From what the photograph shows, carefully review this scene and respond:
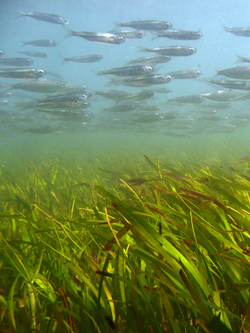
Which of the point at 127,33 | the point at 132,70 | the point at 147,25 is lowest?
the point at 132,70

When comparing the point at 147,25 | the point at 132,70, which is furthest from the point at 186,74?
the point at 132,70

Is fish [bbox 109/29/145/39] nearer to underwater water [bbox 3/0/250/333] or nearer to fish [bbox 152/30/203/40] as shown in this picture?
underwater water [bbox 3/0/250/333]

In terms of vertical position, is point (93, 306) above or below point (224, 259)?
below

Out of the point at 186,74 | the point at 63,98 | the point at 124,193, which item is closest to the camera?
the point at 124,193

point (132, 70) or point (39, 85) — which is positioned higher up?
point (132, 70)

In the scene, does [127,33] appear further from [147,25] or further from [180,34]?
[180,34]

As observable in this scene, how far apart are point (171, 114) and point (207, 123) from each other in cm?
2245

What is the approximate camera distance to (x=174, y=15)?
24.3 metres

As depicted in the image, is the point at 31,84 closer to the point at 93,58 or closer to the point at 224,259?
the point at 93,58

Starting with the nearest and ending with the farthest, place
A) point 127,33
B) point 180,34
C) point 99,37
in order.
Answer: point 180,34 < point 99,37 < point 127,33

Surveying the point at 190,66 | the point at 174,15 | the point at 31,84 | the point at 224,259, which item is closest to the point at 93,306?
the point at 224,259

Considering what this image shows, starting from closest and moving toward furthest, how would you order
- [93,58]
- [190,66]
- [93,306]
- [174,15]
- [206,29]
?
[93,306]
[93,58]
[174,15]
[206,29]
[190,66]

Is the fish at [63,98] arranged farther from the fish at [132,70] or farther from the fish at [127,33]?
the fish at [127,33]

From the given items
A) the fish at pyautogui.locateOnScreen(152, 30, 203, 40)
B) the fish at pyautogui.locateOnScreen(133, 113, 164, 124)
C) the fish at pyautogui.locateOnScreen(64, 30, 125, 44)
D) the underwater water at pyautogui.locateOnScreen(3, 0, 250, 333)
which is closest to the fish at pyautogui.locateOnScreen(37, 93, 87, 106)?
the underwater water at pyautogui.locateOnScreen(3, 0, 250, 333)
